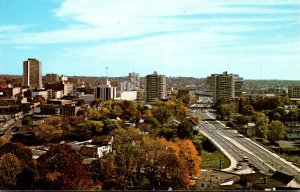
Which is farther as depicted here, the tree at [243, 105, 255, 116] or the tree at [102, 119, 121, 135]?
the tree at [243, 105, 255, 116]

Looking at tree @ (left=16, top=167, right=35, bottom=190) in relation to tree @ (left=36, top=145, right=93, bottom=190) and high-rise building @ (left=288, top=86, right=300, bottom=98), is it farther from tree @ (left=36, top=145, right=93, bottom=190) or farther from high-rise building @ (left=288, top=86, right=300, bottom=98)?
high-rise building @ (left=288, top=86, right=300, bottom=98)

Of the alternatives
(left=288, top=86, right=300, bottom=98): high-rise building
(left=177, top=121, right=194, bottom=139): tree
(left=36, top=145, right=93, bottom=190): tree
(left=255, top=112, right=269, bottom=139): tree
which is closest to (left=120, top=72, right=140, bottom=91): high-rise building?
(left=288, top=86, right=300, bottom=98): high-rise building

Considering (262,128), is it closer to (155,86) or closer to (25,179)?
(25,179)

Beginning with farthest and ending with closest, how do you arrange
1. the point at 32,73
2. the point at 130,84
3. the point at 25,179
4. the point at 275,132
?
the point at 130,84, the point at 32,73, the point at 275,132, the point at 25,179

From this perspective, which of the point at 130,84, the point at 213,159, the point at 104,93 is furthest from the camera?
the point at 130,84

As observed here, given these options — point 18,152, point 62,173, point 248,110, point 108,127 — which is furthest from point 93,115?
point 62,173

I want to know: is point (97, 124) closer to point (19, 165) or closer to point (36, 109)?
point (19, 165)
